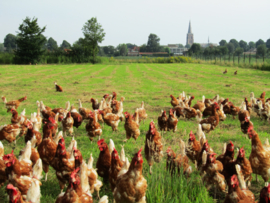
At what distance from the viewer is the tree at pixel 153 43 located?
339 feet

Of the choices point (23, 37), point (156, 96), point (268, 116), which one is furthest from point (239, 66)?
point (23, 37)

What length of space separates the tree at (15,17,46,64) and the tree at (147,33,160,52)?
67.0 meters

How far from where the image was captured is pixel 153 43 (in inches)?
4181

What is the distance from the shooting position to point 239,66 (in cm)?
3056

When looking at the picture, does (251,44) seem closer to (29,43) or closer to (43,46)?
(43,46)

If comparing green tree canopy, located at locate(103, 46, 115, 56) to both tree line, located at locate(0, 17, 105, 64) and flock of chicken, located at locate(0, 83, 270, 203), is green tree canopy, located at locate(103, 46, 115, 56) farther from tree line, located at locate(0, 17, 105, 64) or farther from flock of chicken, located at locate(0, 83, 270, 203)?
flock of chicken, located at locate(0, 83, 270, 203)

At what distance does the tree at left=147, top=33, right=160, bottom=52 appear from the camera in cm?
10331

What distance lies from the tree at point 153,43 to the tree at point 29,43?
2639 inches

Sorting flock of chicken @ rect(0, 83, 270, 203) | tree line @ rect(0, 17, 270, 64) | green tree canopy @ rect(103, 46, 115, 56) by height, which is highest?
green tree canopy @ rect(103, 46, 115, 56)

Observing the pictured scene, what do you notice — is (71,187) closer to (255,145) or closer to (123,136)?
(255,145)

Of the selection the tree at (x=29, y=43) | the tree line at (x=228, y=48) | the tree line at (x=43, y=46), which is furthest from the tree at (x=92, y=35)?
the tree line at (x=228, y=48)

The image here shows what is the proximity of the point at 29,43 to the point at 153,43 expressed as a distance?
73.1 m

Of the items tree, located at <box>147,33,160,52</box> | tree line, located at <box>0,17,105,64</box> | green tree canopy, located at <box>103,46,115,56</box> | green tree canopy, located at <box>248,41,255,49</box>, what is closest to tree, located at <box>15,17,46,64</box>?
tree line, located at <box>0,17,105,64</box>

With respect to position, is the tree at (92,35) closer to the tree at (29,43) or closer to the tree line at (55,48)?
the tree line at (55,48)
